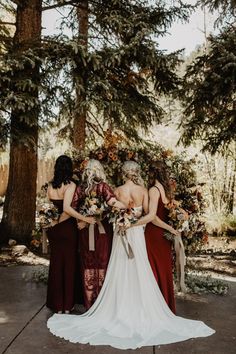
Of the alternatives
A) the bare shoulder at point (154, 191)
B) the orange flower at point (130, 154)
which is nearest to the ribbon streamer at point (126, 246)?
the bare shoulder at point (154, 191)

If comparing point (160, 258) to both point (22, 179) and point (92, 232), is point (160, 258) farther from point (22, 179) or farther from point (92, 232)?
point (22, 179)

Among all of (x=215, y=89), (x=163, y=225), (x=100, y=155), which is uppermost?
(x=215, y=89)

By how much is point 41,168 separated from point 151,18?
48.5 ft

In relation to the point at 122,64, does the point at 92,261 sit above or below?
below

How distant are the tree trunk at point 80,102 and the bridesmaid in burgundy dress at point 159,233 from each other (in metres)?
3.65

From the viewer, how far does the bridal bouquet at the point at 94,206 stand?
520 cm

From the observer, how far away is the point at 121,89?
941cm

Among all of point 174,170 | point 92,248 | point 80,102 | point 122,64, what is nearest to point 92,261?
point 92,248

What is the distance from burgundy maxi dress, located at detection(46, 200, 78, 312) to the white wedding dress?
325mm

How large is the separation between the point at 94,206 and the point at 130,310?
129 centimetres

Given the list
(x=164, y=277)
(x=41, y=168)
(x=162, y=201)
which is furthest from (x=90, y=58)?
(x=41, y=168)

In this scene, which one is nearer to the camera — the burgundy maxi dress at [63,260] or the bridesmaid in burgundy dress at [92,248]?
the bridesmaid in burgundy dress at [92,248]

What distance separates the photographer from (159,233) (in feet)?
17.8

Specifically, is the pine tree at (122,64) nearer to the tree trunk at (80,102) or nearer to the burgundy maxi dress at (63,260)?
the tree trunk at (80,102)
